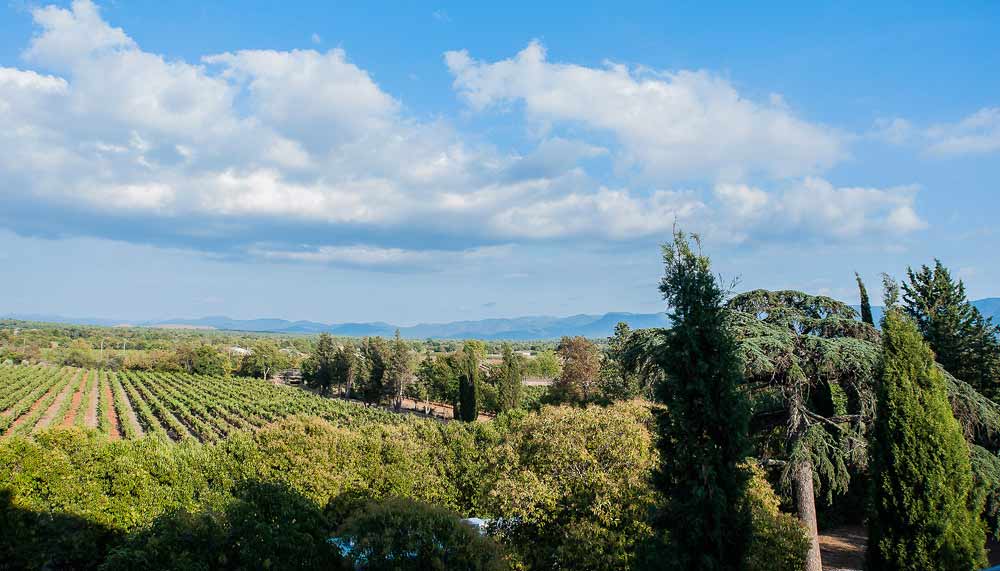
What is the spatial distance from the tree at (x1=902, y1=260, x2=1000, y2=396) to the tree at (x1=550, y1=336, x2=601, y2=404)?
19280 millimetres

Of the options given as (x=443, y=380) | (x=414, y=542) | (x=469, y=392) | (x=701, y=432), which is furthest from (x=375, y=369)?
(x=701, y=432)

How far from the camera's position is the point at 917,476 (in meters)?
9.09

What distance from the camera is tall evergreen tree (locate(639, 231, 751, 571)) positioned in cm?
670

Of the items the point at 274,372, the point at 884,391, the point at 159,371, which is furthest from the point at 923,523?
the point at 159,371

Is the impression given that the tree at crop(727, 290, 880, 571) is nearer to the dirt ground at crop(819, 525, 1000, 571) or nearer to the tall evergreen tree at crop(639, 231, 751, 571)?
the dirt ground at crop(819, 525, 1000, 571)

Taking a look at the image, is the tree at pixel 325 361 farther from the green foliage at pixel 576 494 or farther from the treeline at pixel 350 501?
the green foliage at pixel 576 494

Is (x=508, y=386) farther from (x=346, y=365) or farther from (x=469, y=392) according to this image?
(x=346, y=365)

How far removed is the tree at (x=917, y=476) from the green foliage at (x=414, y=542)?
7132mm

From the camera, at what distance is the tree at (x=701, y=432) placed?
22.0ft

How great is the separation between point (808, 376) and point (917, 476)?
3689 millimetres

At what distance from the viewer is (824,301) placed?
13039 millimetres

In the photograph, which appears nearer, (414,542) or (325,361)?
(414,542)

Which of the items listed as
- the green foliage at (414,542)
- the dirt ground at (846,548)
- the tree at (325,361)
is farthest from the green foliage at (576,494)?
the tree at (325,361)

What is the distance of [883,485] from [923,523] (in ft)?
2.50
